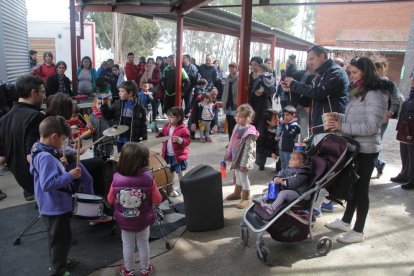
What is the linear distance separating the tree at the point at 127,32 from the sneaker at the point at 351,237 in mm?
32877

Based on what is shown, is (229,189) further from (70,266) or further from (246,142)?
(70,266)

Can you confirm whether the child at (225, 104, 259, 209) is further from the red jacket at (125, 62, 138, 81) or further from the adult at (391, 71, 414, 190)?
the red jacket at (125, 62, 138, 81)

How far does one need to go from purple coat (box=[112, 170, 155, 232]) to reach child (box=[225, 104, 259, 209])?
1.86 m

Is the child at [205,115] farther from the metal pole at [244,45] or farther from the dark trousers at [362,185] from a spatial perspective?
the dark trousers at [362,185]

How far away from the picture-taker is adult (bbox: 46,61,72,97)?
25.7ft

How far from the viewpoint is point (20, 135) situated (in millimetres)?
3332

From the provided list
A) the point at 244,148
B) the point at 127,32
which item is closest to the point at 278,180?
the point at 244,148

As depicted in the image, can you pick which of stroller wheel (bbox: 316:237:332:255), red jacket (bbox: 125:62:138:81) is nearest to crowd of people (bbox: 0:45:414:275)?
stroller wheel (bbox: 316:237:332:255)

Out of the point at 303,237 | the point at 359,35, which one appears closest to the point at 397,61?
the point at 359,35

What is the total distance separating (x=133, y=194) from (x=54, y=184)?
602 mm

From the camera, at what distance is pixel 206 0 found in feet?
21.0

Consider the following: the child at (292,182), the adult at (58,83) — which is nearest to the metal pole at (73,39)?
the adult at (58,83)

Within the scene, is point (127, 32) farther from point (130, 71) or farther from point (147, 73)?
point (147, 73)

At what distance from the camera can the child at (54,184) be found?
278 centimetres
